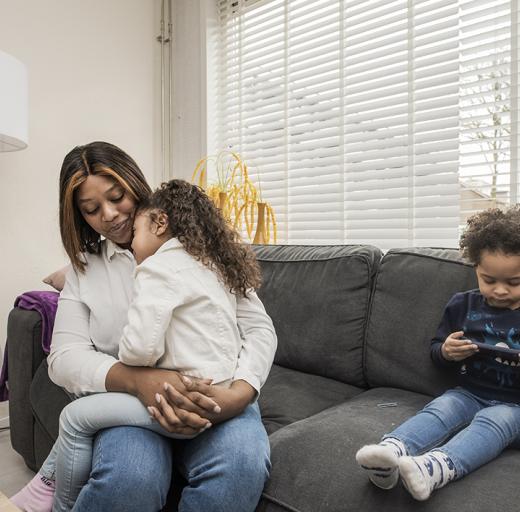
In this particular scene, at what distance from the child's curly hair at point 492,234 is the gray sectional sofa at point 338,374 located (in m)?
0.19

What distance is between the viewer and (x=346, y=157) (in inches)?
90.0

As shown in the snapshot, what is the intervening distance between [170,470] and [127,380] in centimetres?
20

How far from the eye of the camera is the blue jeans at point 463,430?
99cm

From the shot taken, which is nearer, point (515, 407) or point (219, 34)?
point (515, 407)

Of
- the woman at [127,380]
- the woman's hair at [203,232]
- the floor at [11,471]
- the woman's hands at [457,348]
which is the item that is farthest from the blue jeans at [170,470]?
the floor at [11,471]

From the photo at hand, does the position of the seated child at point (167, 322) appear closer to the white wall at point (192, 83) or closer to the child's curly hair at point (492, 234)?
the child's curly hair at point (492, 234)

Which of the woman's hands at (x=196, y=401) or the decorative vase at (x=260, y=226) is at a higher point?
the decorative vase at (x=260, y=226)

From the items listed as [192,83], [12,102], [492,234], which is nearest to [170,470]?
[492,234]

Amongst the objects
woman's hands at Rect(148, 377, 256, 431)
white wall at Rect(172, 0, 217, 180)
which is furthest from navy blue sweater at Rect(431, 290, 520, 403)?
white wall at Rect(172, 0, 217, 180)

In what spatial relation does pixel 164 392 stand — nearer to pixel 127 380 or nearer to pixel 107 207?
pixel 127 380

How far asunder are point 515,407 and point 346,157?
1.40m

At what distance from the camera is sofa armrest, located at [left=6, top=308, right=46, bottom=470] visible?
5.50 feet

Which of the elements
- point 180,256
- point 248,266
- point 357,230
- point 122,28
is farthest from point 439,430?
point 122,28

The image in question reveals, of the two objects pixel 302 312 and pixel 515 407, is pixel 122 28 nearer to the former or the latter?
pixel 302 312
